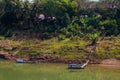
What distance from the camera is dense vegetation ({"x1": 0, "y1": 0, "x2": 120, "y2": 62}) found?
47.8 metres

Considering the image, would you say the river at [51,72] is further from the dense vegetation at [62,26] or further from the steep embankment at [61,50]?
the dense vegetation at [62,26]

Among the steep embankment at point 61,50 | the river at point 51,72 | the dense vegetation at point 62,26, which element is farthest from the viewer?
the dense vegetation at point 62,26

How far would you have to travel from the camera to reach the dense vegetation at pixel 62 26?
47.8 m

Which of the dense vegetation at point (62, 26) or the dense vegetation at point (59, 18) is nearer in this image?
the dense vegetation at point (62, 26)

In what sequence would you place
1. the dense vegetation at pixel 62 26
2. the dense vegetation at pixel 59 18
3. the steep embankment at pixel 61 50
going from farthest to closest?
the dense vegetation at pixel 59 18
the dense vegetation at pixel 62 26
the steep embankment at pixel 61 50

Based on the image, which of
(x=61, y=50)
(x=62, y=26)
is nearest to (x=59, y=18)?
(x=62, y=26)

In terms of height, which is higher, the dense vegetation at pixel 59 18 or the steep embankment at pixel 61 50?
the dense vegetation at pixel 59 18

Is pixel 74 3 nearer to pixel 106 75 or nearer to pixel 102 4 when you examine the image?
pixel 102 4

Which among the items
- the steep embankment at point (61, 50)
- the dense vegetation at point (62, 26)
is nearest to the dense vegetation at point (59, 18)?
the dense vegetation at point (62, 26)

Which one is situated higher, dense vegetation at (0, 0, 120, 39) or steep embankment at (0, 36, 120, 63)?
dense vegetation at (0, 0, 120, 39)

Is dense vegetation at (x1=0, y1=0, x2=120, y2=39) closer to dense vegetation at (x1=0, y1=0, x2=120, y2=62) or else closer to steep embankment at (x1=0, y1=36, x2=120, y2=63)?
dense vegetation at (x1=0, y1=0, x2=120, y2=62)

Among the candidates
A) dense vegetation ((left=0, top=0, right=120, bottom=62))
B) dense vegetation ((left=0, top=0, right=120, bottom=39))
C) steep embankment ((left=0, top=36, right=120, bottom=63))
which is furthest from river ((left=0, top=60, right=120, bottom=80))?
dense vegetation ((left=0, top=0, right=120, bottom=39))

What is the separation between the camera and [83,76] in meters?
35.7

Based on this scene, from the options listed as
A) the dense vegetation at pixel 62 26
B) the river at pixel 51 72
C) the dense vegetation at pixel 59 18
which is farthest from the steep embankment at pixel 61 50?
the river at pixel 51 72
